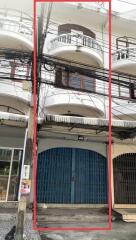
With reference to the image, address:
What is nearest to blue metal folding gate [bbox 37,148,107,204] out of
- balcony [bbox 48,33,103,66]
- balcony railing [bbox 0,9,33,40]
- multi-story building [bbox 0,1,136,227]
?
multi-story building [bbox 0,1,136,227]

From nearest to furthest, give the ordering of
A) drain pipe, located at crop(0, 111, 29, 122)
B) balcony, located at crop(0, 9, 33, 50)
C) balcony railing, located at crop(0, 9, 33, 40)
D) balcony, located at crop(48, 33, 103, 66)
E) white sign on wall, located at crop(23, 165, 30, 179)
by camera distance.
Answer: white sign on wall, located at crop(23, 165, 30, 179), drain pipe, located at crop(0, 111, 29, 122), balcony, located at crop(0, 9, 33, 50), balcony railing, located at crop(0, 9, 33, 40), balcony, located at crop(48, 33, 103, 66)

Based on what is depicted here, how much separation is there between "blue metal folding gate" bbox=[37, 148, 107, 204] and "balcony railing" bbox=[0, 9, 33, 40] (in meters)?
5.26

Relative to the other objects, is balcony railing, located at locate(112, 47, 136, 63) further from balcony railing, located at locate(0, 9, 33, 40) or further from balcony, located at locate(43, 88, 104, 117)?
balcony railing, located at locate(0, 9, 33, 40)

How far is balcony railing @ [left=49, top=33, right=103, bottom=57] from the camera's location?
33.8 feet

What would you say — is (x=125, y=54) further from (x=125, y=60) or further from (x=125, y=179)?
(x=125, y=179)

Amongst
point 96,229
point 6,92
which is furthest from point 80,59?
point 96,229

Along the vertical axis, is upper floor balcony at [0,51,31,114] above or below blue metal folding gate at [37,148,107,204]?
above

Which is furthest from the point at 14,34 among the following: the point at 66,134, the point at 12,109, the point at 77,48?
the point at 66,134

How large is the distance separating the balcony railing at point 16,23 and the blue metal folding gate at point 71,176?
17.3 feet

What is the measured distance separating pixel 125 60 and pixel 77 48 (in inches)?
99.3

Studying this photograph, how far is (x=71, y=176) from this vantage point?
9.45 meters

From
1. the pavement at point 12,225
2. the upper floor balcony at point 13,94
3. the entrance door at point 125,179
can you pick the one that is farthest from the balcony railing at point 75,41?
the pavement at point 12,225

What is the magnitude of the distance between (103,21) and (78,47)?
10.0 ft

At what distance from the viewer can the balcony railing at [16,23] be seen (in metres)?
9.59
